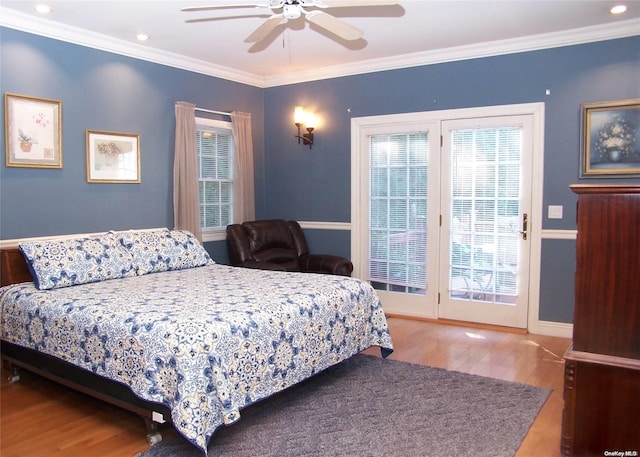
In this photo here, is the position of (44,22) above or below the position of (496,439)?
above

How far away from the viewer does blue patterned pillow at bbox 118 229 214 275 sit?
13.0 feet

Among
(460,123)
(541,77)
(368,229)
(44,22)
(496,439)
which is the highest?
(44,22)

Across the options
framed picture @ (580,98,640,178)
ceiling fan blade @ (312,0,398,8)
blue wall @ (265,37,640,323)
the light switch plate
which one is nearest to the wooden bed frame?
ceiling fan blade @ (312,0,398,8)

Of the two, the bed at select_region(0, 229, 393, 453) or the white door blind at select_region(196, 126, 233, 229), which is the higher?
the white door blind at select_region(196, 126, 233, 229)

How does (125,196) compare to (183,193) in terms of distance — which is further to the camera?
(183,193)

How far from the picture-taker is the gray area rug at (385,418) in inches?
99.3

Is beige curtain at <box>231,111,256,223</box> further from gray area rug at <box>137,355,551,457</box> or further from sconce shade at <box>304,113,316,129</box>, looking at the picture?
gray area rug at <box>137,355,551,457</box>

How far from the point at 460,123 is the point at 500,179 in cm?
66

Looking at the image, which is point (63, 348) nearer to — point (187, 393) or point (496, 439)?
point (187, 393)

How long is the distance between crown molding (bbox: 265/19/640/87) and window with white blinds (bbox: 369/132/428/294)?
28.6 inches

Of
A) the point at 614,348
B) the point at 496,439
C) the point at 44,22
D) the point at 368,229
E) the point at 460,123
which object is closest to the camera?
the point at 614,348

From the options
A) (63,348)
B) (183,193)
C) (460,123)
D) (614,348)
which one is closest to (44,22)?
(183,193)

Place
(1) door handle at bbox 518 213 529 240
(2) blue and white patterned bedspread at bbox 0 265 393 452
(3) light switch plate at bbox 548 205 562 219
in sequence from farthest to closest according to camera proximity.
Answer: (1) door handle at bbox 518 213 529 240 < (3) light switch plate at bbox 548 205 562 219 < (2) blue and white patterned bedspread at bbox 0 265 393 452

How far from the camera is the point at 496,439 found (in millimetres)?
2613
